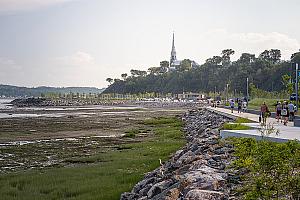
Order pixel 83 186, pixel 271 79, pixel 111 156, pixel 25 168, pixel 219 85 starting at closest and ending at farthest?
pixel 83 186 < pixel 25 168 < pixel 111 156 < pixel 271 79 < pixel 219 85

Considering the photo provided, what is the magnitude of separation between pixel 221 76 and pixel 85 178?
4934 inches

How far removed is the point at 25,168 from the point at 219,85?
122 m

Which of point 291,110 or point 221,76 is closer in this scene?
point 291,110

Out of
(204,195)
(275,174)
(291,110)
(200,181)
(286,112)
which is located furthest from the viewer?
(291,110)

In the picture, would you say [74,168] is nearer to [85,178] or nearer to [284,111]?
[85,178]

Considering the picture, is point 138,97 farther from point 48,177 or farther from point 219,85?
point 48,177

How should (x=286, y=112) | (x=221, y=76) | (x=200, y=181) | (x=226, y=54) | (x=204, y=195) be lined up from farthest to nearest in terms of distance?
(x=226, y=54) < (x=221, y=76) < (x=286, y=112) < (x=200, y=181) < (x=204, y=195)

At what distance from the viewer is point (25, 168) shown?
62.5 feet

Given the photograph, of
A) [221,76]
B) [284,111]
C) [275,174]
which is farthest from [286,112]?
[221,76]

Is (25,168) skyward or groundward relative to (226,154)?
groundward

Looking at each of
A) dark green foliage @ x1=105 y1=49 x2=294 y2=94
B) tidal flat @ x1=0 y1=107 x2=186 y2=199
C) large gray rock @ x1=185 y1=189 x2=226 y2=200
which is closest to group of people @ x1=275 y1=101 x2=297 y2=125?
tidal flat @ x1=0 y1=107 x2=186 y2=199

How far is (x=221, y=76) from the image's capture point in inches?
5428

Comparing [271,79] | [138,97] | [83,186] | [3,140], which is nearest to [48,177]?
[83,186]

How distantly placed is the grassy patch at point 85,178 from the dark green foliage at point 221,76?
77052mm
